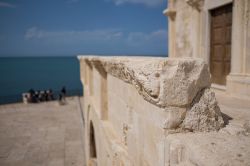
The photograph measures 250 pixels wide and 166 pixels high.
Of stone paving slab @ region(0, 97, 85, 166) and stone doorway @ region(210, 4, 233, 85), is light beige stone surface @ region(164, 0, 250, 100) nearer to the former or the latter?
stone doorway @ region(210, 4, 233, 85)

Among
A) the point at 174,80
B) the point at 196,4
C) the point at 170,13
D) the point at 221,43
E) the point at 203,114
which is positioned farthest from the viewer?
the point at 170,13

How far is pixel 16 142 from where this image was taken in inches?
477

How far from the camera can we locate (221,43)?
19.8ft

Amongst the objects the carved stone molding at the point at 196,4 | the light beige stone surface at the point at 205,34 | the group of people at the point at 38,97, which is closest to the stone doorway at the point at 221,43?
the light beige stone surface at the point at 205,34

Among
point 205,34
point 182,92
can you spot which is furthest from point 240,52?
point 182,92

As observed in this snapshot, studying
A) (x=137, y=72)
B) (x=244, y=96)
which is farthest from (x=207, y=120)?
(x=244, y=96)

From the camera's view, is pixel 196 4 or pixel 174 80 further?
pixel 196 4

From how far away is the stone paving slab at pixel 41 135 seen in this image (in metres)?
10.2

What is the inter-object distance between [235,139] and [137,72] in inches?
30.4

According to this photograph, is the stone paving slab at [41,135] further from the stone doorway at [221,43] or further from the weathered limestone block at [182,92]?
the weathered limestone block at [182,92]

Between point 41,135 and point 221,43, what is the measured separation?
10774 millimetres

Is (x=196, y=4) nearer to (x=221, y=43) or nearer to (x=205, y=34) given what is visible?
(x=205, y=34)

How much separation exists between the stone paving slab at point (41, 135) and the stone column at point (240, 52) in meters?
7.03

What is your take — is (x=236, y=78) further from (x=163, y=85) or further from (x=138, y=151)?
(x=163, y=85)
